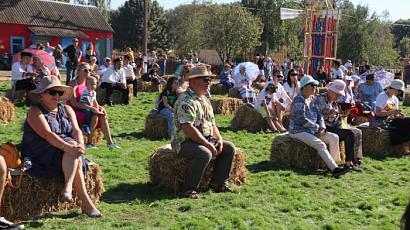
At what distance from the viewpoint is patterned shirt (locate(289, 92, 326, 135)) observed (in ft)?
25.9

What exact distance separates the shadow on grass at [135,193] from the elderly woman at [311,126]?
99.4 inches

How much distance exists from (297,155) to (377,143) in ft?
7.51

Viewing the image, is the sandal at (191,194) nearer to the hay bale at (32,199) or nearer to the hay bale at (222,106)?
the hay bale at (32,199)

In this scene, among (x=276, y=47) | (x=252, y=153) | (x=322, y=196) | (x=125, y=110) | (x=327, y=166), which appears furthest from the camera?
(x=276, y=47)

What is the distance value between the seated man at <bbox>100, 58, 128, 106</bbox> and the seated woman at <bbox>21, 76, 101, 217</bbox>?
29.8 feet

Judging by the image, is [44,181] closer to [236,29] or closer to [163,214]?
[163,214]

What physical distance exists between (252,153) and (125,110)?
553cm

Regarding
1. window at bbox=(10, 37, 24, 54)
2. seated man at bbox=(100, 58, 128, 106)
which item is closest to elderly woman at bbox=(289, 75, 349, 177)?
seated man at bbox=(100, 58, 128, 106)

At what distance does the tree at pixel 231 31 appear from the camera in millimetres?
43812

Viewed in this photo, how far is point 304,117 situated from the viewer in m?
7.91

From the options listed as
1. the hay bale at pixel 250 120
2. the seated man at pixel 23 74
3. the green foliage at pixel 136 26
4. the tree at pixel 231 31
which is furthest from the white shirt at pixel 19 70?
the green foliage at pixel 136 26

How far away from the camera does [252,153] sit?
9266 mm

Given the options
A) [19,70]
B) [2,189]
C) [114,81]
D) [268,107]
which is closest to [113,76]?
[114,81]

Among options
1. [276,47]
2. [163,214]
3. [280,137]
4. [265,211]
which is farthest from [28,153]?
[276,47]
